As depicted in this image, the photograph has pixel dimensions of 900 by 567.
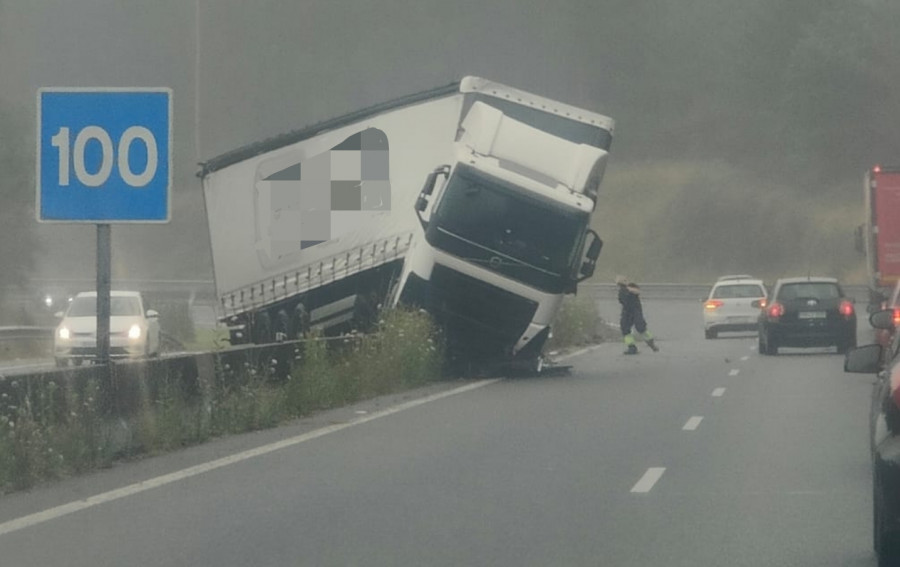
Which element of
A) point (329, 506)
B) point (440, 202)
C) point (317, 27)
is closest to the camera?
point (329, 506)

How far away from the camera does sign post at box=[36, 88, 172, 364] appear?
632 inches

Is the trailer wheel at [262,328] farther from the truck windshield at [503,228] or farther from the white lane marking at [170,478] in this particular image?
the white lane marking at [170,478]

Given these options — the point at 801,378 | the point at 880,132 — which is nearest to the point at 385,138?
the point at 801,378

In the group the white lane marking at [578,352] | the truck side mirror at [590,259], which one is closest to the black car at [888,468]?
the truck side mirror at [590,259]

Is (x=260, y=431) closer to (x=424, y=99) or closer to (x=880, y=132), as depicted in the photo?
(x=424, y=99)

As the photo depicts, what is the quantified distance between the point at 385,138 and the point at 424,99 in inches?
34.0

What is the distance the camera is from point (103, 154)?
16.2m

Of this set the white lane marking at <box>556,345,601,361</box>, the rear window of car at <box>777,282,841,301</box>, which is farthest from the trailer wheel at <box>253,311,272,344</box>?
the rear window of car at <box>777,282,841,301</box>

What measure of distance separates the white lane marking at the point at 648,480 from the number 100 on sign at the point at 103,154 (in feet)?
15.6

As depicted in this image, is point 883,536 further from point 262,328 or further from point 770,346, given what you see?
point 770,346

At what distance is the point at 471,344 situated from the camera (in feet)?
88.4

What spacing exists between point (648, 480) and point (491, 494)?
1496mm

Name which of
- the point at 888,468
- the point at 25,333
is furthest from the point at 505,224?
the point at 25,333

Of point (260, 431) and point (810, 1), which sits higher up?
point (810, 1)
